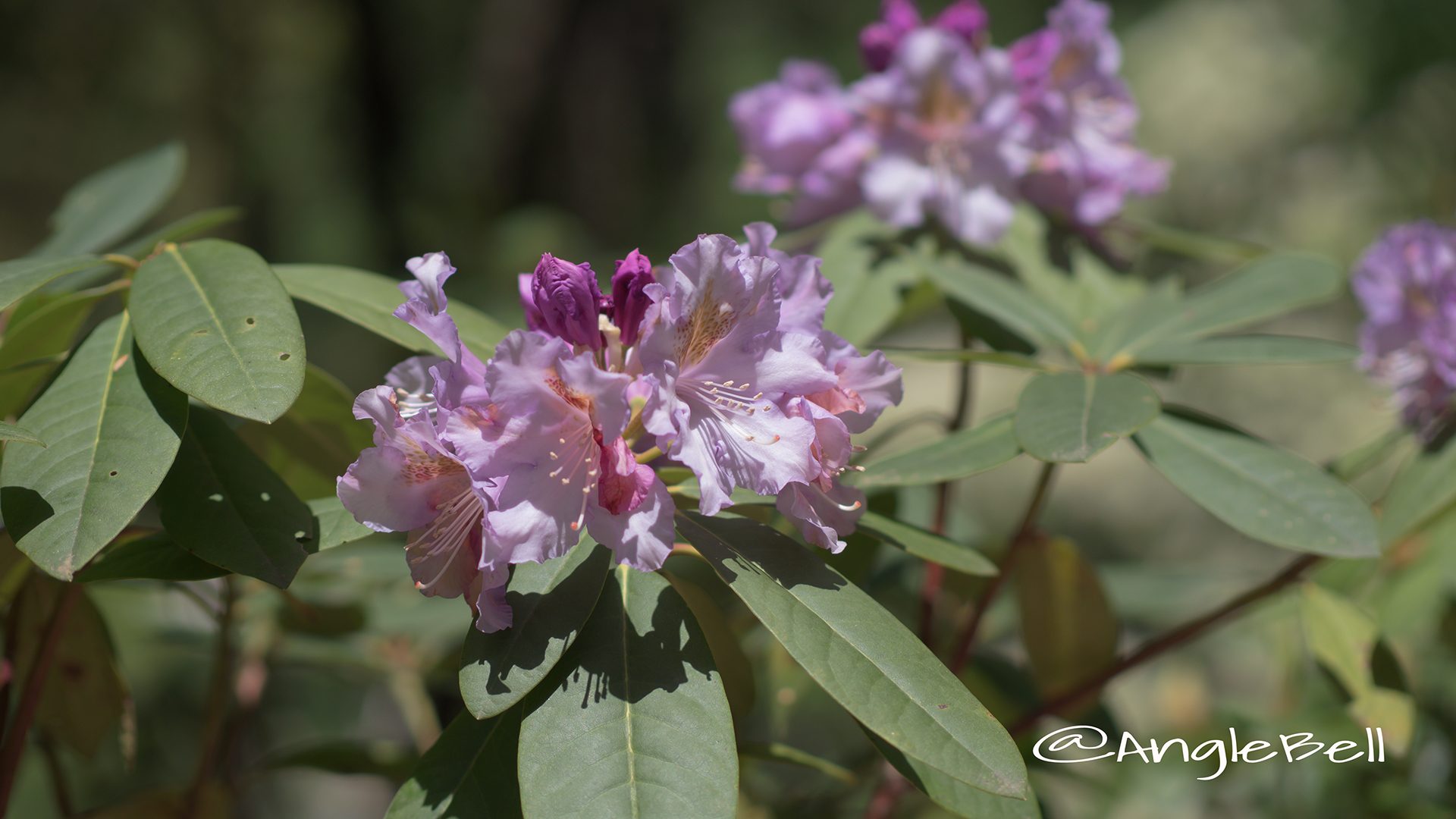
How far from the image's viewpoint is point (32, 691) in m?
0.80

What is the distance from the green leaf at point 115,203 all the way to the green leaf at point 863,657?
29.0 inches

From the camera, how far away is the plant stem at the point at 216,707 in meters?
0.98

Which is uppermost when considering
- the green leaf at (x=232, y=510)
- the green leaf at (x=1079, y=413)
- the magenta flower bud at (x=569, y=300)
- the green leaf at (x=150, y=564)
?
the magenta flower bud at (x=569, y=300)

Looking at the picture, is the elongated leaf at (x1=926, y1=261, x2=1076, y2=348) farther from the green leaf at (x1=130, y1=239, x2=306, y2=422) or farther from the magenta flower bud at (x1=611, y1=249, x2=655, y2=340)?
the green leaf at (x1=130, y1=239, x2=306, y2=422)

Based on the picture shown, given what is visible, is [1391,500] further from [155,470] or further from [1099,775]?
[155,470]

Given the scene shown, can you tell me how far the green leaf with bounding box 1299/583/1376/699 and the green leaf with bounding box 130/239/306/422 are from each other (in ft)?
3.16

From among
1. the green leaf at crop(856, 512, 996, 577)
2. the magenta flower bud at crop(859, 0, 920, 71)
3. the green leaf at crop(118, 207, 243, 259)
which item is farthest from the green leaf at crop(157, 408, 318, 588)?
the magenta flower bud at crop(859, 0, 920, 71)

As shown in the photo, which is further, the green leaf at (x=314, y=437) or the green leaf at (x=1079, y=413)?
the green leaf at (x=314, y=437)

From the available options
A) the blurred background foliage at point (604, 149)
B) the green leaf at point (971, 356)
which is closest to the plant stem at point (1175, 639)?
the green leaf at point (971, 356)

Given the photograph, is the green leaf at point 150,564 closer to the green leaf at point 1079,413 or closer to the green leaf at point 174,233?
the green leaf at point 174,233

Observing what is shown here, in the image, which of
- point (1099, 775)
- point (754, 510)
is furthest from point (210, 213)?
point (1099, 775)

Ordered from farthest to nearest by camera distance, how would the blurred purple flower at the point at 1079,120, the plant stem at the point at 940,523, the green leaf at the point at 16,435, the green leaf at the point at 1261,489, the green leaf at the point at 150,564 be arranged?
the blurred purple flower at the point at 1079,120, the plant stem at the point at 940,523, the green leaf at the point at 1261,489, the green leaf at the point at 150,564, the green leaf at the point at 16,435

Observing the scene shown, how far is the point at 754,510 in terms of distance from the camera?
0.81 metres

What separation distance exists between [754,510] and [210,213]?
55 cm
